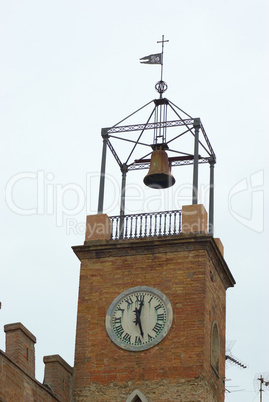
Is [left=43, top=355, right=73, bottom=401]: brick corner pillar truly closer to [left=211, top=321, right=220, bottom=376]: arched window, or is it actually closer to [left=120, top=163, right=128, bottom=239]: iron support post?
[left=211, top=321, right=220, bottom=376]: arched window

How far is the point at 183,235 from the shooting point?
31000mm

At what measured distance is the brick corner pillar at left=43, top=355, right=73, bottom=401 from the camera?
96.2 ft

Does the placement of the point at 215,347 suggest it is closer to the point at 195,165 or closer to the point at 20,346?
the point at 195,165

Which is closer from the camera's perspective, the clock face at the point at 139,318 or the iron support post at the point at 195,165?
the clock face at the point at 139,318

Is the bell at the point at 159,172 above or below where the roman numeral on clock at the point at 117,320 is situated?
above

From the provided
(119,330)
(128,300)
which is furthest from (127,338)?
(128,300)

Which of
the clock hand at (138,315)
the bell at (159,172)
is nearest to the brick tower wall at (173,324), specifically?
the clock hand at (138,315)

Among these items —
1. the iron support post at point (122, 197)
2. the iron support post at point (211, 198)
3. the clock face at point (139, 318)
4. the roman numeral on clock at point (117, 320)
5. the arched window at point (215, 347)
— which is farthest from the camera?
the iron support post at point (211, 198)

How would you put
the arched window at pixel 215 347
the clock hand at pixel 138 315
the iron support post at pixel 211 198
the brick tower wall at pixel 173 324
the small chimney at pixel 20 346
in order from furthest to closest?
the iron support post at pixel 211 198 < the arched window at pixel 215 347 < the clock hand at pixel 138 315 < the brick tower wall at pixel 173 324 < the small chimney at pixel 20 346

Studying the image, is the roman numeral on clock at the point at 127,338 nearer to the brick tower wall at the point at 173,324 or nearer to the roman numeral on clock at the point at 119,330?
the roman numeral on clock at the point at 119,330

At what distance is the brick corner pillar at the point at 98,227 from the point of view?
31.8m

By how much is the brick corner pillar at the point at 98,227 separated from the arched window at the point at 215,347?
3.67 meters

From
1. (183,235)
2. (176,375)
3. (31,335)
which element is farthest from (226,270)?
(31,335)

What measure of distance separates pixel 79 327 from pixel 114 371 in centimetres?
162
